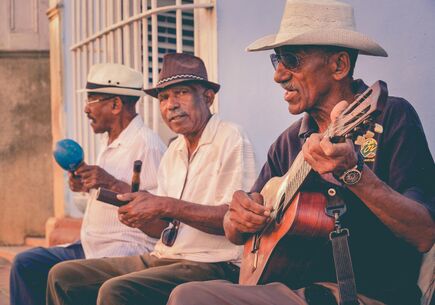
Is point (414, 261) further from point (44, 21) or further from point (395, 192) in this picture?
point (44, 21)

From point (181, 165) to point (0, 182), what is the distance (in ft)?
19.9

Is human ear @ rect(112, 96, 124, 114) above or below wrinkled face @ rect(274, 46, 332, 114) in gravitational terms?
below

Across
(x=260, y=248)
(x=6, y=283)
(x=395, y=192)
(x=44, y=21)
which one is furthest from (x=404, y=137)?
(x=44, y=21)

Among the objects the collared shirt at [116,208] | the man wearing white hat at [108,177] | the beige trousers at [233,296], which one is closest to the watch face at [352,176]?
the beige trousers at [233,296]

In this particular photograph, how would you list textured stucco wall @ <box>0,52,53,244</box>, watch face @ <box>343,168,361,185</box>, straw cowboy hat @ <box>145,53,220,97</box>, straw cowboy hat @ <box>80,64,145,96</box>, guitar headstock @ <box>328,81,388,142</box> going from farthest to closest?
textured stucco wall @ <box>0,52,53,244</box>
straw cowboy hat @ <box>80,64,145,96</box>
straw cowboy hat @ <box>145,53,220,97</box>
watch face @ <box>343,168,361,185</box>
guitar headstock @ <box>328,81,388,142</box>

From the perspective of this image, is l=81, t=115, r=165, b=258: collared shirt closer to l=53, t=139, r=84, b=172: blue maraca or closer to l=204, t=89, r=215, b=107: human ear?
l=53, t=139, r=84, b=172: blue maraca

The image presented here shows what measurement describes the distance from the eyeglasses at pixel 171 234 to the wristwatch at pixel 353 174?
160cm

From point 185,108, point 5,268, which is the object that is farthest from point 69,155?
point 5,268

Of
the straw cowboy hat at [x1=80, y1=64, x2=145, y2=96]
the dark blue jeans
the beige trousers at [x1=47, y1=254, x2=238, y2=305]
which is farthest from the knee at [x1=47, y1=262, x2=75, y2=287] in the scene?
the straw cowboy hat at [x1=80, y1=64, x2=145, y2=96]

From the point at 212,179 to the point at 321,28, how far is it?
1.15 metres

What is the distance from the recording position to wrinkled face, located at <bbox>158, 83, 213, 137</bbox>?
4.12m

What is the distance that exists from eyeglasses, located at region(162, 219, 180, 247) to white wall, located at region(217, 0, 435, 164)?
954mm

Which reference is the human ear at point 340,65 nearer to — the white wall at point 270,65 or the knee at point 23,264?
the white wall at point 270,65

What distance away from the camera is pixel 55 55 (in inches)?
321
